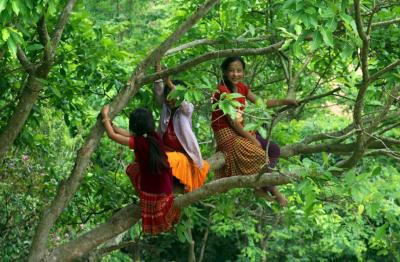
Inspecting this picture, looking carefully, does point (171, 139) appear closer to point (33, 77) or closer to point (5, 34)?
point (33, 77)

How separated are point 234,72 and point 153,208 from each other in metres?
1.08

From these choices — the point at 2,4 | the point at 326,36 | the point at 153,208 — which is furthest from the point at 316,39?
the point at 153,208

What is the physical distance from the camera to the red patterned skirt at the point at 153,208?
Result: 4496 mm

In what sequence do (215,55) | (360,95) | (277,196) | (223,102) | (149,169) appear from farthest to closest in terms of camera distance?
(277,196)
(149,169)
(215,55)
(360,95)
(223,102)

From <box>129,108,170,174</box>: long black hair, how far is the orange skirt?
122 mm

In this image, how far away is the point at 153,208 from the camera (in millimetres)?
4516

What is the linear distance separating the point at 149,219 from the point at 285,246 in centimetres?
791

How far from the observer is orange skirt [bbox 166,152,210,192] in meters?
4.53

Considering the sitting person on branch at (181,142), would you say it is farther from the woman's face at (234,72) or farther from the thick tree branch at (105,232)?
the woman's face at (234,72)

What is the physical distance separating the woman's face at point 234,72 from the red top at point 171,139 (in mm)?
525

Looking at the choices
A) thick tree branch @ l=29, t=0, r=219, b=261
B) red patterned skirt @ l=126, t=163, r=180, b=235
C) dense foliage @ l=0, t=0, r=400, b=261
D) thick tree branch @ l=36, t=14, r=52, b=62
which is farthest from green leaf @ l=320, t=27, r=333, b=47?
thick tree branch @ l=36, t=14, r=52, b=62

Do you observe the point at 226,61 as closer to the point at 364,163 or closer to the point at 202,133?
the point at 202,133

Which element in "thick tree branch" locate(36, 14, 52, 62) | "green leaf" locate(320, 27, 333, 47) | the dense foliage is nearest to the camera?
"green leaf" locate(320, 27, 333, 47)

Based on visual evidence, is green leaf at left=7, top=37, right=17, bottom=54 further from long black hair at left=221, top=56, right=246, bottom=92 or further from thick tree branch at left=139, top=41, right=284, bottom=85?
long black hair at left=221, top=56, right=246, bottom=92
